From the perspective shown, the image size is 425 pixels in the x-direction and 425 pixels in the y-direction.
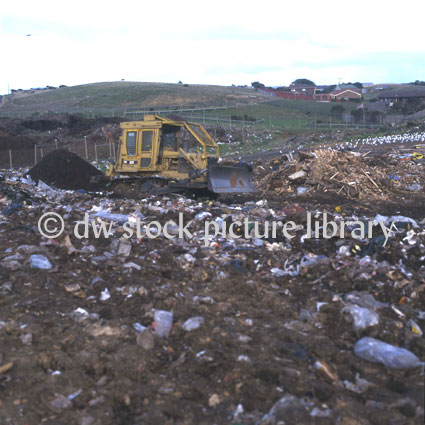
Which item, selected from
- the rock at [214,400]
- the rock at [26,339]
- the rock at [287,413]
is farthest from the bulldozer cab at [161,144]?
the rock at [287,413]

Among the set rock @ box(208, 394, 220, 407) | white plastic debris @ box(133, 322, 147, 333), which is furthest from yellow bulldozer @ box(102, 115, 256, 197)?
rock @ box(208, 394, 220, 407)

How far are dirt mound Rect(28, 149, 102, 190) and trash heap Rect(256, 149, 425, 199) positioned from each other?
5.49 m

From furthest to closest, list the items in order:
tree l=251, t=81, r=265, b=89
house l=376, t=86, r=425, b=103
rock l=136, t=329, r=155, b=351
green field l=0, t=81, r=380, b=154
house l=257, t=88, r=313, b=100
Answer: tree l=251, t=81, r=265, b=89
house l=257, t=88, r=313, b=100
house l=376, t=86, r=425, b=103
green field l=0, t=81, r=380, b=154
rock l=136, t=329, r=155, b=351

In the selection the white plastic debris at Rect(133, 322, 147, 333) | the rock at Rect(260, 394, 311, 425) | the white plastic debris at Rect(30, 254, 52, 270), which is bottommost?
the rock at Rect(260, 394, 311, 425)

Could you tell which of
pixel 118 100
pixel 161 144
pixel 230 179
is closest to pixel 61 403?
pixel 230 179

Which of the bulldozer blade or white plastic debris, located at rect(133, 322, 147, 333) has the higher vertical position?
the bulldozer blade

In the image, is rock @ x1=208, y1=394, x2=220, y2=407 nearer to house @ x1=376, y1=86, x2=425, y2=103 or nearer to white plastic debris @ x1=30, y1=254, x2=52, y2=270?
white plastic debris @ x1=30, y1=254, x2=52, y2=270

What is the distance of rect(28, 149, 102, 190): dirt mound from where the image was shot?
1675 centimetres

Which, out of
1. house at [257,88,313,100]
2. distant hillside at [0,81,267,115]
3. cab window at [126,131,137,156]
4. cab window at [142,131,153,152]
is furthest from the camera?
house at [257,88,313,100]

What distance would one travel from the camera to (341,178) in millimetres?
14922

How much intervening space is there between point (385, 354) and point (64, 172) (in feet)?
46.3

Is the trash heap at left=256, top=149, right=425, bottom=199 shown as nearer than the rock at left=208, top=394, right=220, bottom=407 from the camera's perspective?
No

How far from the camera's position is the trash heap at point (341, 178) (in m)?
14.5

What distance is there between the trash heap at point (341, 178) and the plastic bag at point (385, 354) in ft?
31.9
